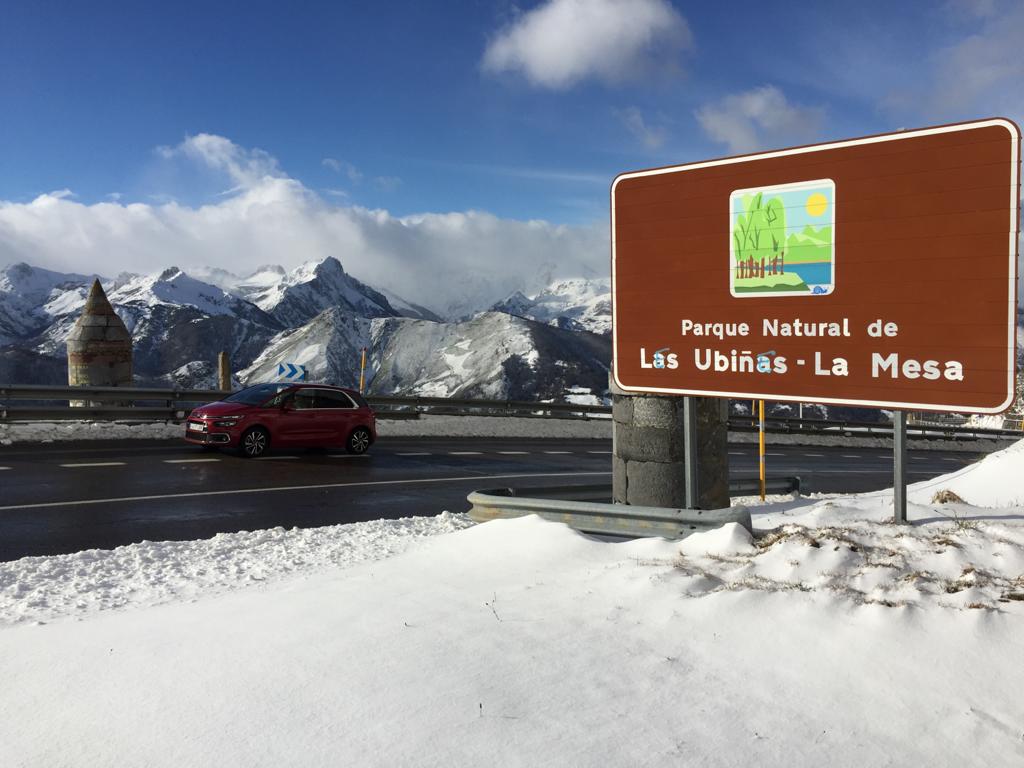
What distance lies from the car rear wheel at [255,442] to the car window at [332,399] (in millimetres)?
1372

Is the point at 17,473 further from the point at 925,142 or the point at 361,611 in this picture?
the point at 925,142

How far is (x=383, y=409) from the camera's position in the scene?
2605cm

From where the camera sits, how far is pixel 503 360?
19500 cm

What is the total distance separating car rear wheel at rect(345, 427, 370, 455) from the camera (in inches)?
Result: 690

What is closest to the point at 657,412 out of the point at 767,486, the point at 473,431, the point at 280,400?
the point at 767,486

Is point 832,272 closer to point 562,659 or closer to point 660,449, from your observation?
point 660,449

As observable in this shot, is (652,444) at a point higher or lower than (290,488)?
higher

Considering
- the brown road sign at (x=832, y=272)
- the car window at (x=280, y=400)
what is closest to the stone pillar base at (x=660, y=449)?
the brown road sign at (x=832, y=272)

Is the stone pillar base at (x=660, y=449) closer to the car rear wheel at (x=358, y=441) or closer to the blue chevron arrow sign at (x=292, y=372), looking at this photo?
the car rear wheel at (x=358, y=441)

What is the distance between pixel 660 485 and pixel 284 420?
1014 centimetres

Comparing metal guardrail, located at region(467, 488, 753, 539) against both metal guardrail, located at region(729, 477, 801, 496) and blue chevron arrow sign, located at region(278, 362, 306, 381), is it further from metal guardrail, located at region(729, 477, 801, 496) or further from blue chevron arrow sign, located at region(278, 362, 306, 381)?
blue chevron arrow sign, located at region(278, 362, 306, 381)

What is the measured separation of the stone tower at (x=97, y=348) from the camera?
82.9 feet

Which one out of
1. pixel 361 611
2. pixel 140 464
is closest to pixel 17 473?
pixel 140 464

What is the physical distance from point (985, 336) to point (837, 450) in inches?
964
